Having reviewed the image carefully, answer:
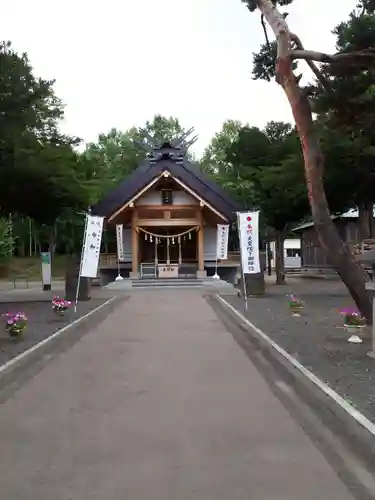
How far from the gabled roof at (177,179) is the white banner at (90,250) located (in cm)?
1338

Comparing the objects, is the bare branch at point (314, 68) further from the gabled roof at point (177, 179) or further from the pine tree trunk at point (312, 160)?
the gabled roof at point (177, 179)

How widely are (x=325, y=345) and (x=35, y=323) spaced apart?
783 centimetres

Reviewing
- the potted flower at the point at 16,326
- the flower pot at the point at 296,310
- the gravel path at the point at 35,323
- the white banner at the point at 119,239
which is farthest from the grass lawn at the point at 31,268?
the potted flower at the point at 16,326

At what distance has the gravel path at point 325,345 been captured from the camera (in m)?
7.82

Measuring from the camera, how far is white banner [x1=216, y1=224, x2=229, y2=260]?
35688 mm

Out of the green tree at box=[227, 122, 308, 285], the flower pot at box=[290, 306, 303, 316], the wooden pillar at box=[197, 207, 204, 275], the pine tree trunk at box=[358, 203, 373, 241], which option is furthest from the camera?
the wooden pillar at box=[197, 207, 204, 275]

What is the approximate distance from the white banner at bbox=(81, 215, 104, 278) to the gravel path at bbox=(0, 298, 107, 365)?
1208mm

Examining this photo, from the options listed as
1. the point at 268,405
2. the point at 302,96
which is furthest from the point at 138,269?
the point at 268,405

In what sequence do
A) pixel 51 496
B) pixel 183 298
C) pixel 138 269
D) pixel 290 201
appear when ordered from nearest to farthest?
pixel 51 496 < pixel 183 298 < pixel 290 201 < pixel 138 269

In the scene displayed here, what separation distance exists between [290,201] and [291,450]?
23855 millimetres

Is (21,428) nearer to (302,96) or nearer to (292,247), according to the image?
(302,96)

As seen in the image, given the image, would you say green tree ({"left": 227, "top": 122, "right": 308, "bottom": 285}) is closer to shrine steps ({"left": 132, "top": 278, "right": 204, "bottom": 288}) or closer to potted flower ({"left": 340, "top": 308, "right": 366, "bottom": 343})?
shrine steps ({"left": 132, "top": 278, "right": 204, "bottom": 288})

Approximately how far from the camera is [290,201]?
28.8 metres

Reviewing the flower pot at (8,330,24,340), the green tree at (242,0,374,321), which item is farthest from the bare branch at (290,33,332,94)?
the flower pot at (8,330,24,340)
